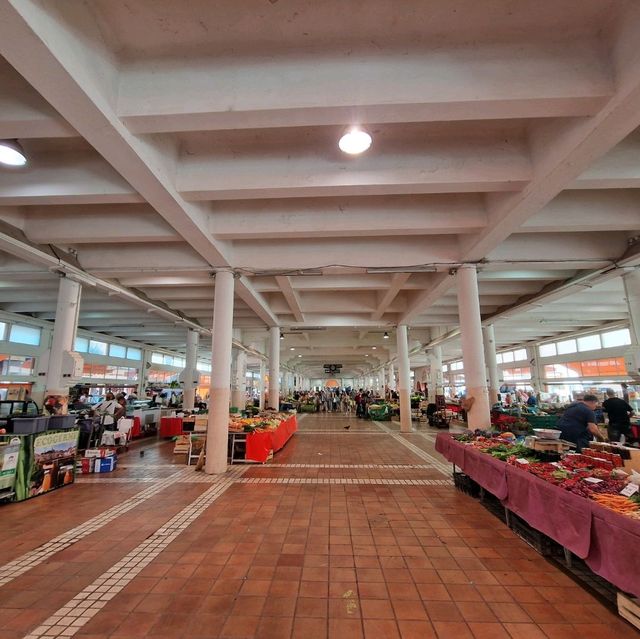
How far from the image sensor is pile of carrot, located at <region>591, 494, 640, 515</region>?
2582 mm

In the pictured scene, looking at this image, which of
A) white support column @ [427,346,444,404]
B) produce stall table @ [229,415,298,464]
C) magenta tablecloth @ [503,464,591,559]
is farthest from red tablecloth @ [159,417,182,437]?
white support column @ [427,346,444,404]

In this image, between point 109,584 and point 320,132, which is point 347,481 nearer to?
point 109,584

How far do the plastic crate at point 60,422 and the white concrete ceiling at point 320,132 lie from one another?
10.3ft

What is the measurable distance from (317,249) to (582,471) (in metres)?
5.53

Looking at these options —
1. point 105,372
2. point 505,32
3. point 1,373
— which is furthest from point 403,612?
point 105,372

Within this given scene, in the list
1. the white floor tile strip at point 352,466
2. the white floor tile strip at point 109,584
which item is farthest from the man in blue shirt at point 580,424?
the white floor tile strip at point 109,584

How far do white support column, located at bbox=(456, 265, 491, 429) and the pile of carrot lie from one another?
12.6 feet

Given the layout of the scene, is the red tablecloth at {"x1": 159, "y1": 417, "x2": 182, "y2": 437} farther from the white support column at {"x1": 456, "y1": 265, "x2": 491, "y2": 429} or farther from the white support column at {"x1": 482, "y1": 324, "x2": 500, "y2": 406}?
the white support column at {"x1": 482, "y1": 324, "x2": 500, "y2": 406}

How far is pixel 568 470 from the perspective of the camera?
3.66 meters

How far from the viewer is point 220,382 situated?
22.5ft

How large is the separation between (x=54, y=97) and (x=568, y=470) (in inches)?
245

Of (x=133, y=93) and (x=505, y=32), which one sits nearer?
(x=505, y=32)

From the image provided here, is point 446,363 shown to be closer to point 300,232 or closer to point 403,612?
point 300,232

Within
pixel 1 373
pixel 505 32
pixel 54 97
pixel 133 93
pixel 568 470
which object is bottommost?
pixel 568 470
